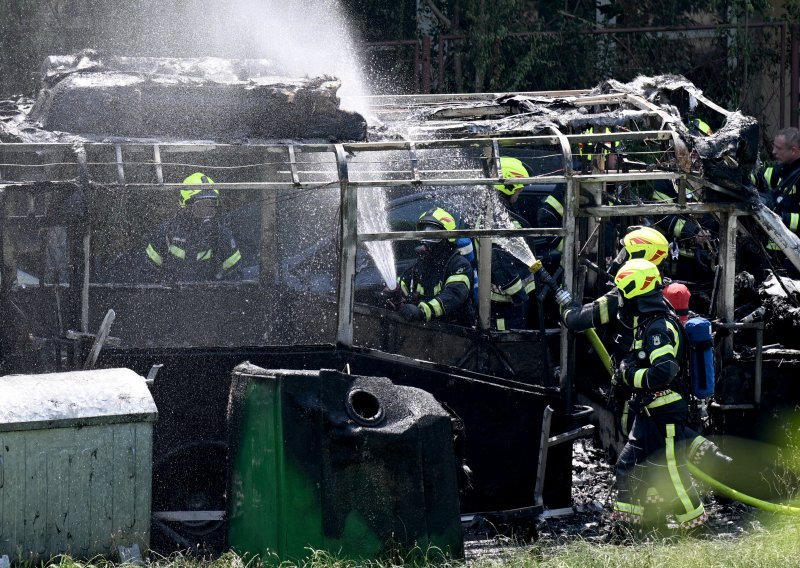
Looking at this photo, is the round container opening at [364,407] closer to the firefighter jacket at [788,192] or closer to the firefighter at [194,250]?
the firefighter at [194,250]

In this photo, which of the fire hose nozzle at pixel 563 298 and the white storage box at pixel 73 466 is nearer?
the white storage box at pixel 73 466

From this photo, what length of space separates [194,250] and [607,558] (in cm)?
449

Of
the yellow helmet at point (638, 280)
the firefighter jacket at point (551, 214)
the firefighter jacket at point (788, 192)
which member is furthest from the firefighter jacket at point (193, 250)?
the firefighter jacket at point (788, 192)

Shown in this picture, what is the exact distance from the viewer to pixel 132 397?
650 centimetres

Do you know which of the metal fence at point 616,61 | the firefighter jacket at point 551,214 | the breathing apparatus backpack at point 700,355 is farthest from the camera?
the metal fence at point 616,61

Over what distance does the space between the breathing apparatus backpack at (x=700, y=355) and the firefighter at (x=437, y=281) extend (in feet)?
6.06

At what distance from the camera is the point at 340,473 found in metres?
6.32

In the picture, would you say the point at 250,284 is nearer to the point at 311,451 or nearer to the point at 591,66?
the point at 311,451

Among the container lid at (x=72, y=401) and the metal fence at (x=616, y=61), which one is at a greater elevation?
the metal fence at (x=616, y=61)

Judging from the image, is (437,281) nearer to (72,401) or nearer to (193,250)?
(193,250)

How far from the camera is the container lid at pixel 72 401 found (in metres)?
6.24

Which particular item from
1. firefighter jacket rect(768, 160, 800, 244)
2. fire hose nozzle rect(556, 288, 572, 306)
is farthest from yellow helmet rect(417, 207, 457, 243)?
firefighter jacket rect(768, 160, 800, 244)

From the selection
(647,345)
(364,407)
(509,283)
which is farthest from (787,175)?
(364,407)

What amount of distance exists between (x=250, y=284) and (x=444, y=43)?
24.7ft
